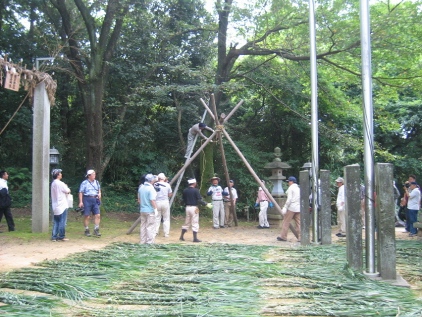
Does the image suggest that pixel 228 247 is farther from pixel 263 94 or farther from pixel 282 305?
pixel 263 94

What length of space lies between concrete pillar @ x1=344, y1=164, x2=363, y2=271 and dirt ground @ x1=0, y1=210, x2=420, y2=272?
3.44 meters

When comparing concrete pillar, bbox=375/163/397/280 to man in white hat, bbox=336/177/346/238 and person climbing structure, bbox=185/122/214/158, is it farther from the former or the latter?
person climbing structure, bbox=185/122/214/158

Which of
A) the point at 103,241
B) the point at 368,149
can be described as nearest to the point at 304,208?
the point at 368,149

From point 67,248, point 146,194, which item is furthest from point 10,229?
point 146,194

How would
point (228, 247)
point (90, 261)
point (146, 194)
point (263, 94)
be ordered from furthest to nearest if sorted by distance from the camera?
point (263, 94)
point (146, 194)
point (228, 247)
point (90, 261)

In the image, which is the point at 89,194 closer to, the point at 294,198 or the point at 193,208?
the point at 193,208

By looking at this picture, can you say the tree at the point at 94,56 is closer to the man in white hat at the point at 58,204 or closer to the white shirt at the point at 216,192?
the white shirt at the point at 216,192

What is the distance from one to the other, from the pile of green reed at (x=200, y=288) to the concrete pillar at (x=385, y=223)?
0.38 metres

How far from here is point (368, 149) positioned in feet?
21.3

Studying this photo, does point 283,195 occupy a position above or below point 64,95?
below

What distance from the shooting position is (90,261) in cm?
734

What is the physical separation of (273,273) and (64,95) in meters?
14.5

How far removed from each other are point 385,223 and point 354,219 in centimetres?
54

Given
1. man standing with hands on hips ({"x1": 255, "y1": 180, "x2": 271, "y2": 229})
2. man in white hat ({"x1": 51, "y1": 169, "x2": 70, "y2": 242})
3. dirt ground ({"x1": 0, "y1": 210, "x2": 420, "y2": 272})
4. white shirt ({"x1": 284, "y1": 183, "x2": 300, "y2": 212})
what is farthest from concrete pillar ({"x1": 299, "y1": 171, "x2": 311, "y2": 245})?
man in white hat ({"x1": 51, "y1": 169, "x2": 70, "y2": 242})
